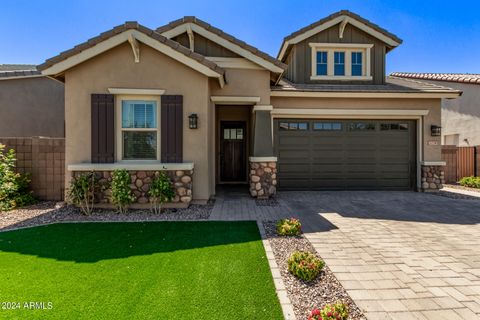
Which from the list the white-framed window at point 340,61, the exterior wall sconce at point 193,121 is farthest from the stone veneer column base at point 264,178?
the white-framed window at point 340,61

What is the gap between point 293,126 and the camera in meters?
9.50

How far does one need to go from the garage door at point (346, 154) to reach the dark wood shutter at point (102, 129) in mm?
5754

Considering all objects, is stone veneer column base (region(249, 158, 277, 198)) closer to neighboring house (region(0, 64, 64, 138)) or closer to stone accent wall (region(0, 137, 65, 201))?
stone accent wall (region(0, 137, 65, 201))

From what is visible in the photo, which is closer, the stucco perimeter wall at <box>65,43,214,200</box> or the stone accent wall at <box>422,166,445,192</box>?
the stucco perimeter wall at <box>65,43,214,200</box>

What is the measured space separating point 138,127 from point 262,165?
4014mm

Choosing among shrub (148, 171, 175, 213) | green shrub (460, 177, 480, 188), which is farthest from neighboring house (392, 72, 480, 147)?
shrub (148, 171, 175, 213)

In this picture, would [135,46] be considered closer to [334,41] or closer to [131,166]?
[131,166]

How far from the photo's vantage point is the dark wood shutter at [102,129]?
6.71 metres

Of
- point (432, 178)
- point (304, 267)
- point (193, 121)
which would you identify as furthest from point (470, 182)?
point (193, 121)

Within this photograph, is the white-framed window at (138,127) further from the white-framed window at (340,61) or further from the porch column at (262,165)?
the white-framed window at (340,61)

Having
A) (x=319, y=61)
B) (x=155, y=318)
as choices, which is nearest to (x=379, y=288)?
(x=155, y=318)

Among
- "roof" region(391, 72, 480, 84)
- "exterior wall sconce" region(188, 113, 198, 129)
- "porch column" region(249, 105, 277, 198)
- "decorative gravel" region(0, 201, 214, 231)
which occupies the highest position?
"roof" region(391, 72, 480, 84)

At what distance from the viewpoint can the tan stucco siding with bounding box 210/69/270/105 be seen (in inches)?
325

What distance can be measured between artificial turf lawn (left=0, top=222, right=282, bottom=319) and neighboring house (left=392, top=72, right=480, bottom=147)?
15.9m
